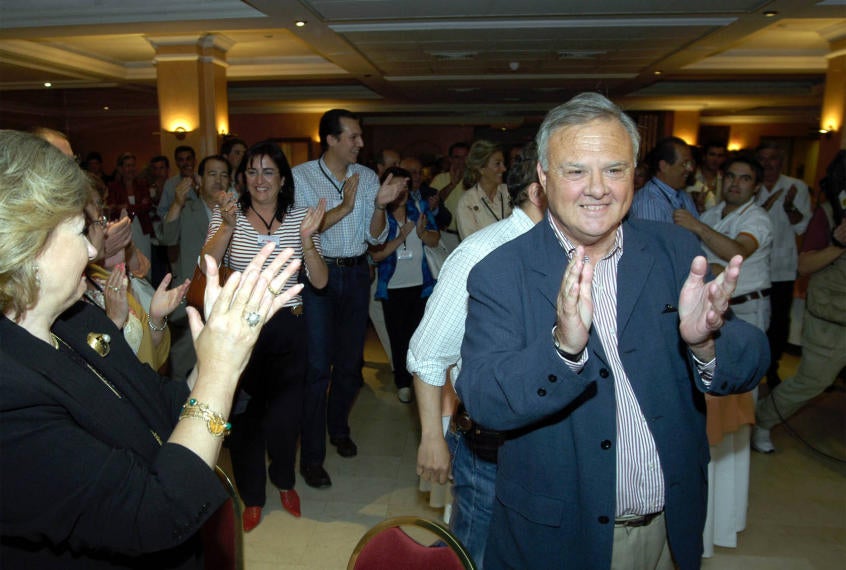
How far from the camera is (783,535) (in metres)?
3.04

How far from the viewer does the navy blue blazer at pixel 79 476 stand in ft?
3.25

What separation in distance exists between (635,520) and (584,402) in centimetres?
36

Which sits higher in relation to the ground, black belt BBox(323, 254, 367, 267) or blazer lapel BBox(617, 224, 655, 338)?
blazer lapel BBox(617, 224, 655, 338)

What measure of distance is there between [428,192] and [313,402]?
285 centimetres

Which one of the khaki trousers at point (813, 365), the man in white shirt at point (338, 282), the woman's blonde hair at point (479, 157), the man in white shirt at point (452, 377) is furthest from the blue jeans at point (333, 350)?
the khaki trousers at point (813, 365)

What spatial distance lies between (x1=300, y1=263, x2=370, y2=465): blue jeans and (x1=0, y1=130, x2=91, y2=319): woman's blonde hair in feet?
7.26

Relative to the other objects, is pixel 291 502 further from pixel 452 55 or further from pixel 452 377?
pixel 452 55

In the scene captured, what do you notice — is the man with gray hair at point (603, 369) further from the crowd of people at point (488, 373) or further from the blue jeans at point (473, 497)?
the blue jeans at point (473, 497)

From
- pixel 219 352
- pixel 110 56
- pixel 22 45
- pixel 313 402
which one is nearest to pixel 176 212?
pixel 313 402

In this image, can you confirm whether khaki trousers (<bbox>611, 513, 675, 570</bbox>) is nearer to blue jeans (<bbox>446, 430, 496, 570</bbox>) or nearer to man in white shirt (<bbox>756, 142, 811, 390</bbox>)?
blue jeans (<bbox>446, 430, 496, 570</bbox>)

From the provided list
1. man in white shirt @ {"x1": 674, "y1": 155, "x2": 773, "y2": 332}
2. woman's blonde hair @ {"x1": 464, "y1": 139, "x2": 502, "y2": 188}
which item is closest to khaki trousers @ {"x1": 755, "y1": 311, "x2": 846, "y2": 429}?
man in white shirt @ {"x1": 674, "y1": 155, "x2": 773, "y2": 332}

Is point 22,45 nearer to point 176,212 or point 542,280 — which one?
point 176,212

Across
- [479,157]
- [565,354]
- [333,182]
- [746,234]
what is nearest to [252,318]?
[565,354]

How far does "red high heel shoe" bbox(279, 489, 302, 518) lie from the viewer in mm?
3191
